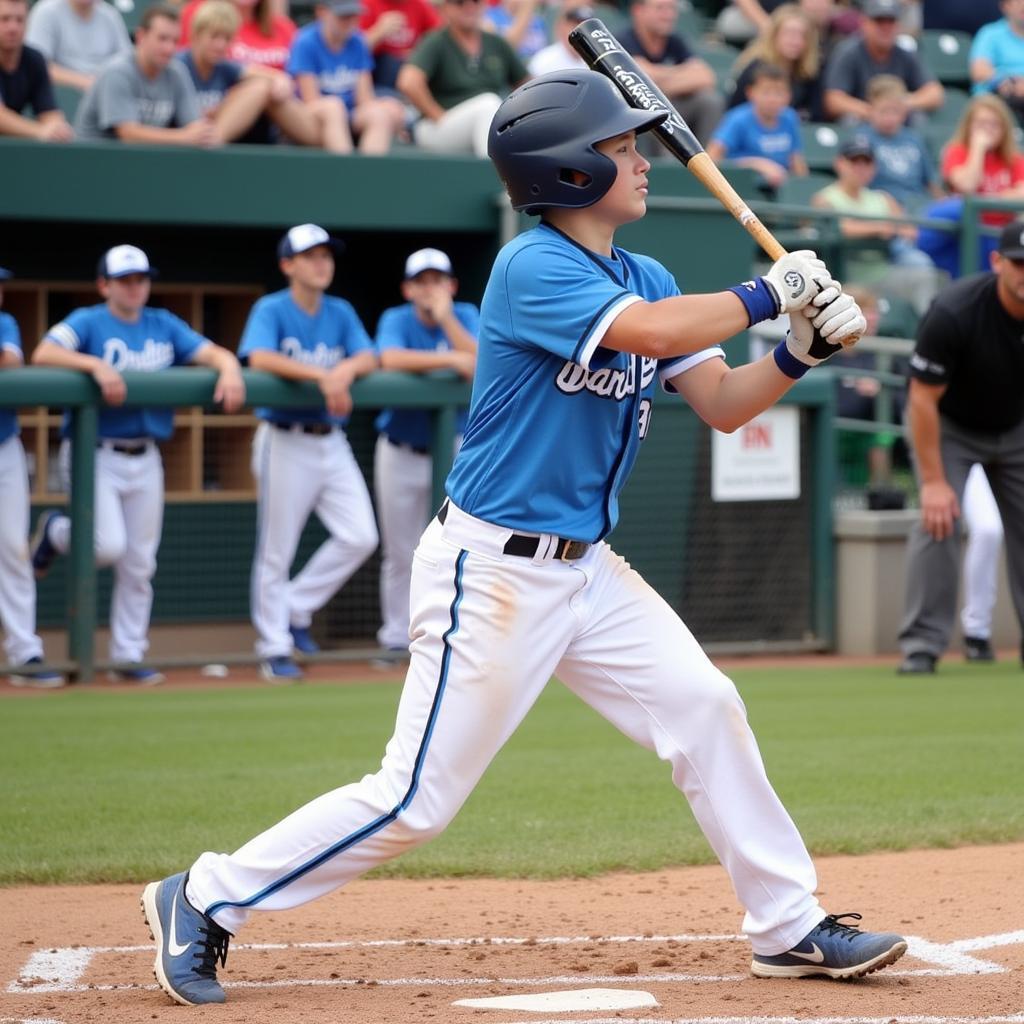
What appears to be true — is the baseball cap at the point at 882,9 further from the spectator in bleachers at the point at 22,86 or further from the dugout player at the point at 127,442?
the dugout player at the point at 127,442

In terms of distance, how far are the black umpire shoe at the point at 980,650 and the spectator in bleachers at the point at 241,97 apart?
14.8ft

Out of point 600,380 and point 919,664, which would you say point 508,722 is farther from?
point 919,664

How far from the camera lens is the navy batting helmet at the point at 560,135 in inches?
133

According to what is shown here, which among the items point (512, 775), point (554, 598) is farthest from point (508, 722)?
point (512, 775)

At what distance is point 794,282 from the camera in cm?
332

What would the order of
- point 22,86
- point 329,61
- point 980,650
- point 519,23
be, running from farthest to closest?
point 519,23
point 329,61
point 22,86
point 980,650

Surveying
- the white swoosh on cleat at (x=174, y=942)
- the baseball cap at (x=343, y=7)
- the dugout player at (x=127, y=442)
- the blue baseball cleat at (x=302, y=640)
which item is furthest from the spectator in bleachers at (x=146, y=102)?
the white swoosh on cleat at (x=174, y=942)

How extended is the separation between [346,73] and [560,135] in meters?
7.67

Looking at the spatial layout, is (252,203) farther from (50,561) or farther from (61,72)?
(50,561)

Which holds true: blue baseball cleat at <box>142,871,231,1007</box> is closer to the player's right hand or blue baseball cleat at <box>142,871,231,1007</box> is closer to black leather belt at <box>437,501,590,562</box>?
black leather belt at <box>437,501,590,562</box>

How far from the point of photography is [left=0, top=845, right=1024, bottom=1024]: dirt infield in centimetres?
331

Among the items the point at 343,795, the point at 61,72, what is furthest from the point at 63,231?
the point at 343,795

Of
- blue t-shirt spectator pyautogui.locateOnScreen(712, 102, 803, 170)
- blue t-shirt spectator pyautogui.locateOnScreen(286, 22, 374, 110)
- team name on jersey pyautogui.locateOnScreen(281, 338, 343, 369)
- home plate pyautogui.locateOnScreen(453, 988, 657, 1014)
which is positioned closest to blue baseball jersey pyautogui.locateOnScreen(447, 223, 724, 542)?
home plate pyautogui.locateOnScreen(453, 988, 657, 1014)

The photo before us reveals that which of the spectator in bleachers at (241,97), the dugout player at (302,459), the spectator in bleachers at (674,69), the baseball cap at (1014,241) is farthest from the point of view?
the spectator in bleachers at (674,69)
